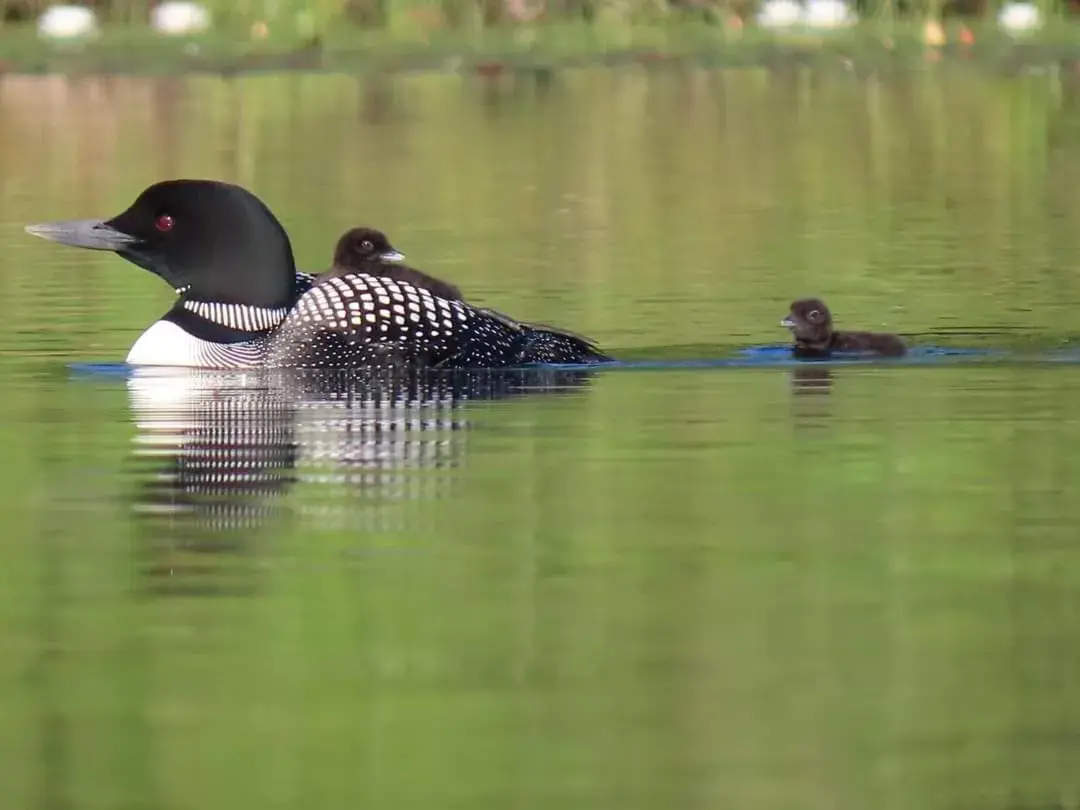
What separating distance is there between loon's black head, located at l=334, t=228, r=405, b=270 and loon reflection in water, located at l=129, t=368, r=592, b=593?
168cm

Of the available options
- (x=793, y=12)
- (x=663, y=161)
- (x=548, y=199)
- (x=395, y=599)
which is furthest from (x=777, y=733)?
(x=793, y=12)

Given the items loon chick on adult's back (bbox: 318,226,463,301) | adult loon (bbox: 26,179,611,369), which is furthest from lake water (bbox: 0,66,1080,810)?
loon chick on adult's back (bbox: 318,226,463,301)

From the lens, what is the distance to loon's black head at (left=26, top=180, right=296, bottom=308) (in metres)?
13.2

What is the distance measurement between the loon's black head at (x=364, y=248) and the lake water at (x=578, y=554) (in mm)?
918

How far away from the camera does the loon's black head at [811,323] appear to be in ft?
42.9

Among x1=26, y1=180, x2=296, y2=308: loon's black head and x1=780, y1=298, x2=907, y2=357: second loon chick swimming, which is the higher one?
x1=26, y1=180, x2=296, y2=308: loon's black head

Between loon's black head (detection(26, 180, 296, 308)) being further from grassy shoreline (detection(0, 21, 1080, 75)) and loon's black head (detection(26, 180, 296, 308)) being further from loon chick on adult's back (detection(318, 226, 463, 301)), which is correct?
grassy shoreline (detection(0, 21, 1080, 75))

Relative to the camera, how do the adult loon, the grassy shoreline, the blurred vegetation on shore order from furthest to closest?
the blurred vegetation on shore
the grassy shoreline
the adult loon

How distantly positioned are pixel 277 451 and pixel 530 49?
22118 mm

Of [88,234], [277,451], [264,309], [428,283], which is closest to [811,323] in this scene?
[428,283]

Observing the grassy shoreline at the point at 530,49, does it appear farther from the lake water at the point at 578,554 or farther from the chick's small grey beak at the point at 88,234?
the chick's small grey beak at the point at 88,234

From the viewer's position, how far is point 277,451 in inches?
410

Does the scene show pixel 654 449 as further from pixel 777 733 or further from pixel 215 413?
pixel 777 733

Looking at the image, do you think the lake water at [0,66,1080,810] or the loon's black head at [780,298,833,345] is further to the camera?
the loon's black head at [780,298,833,345]
